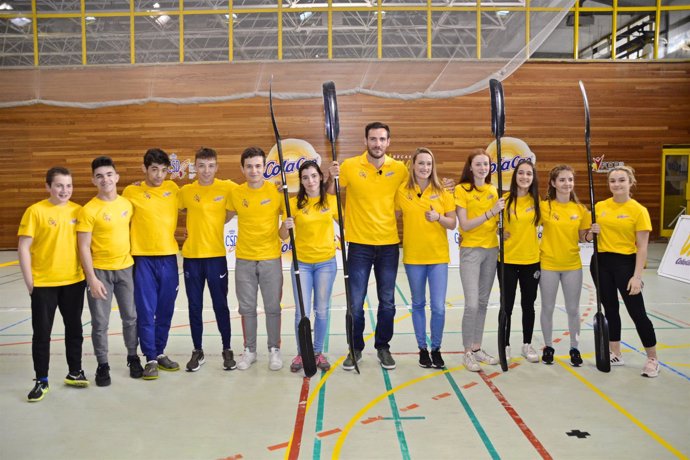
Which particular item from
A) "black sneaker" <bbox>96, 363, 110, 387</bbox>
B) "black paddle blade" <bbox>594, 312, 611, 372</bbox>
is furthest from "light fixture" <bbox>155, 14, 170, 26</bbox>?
"black paddle blade" <bbox>594, 312, 611, 372</bbox>

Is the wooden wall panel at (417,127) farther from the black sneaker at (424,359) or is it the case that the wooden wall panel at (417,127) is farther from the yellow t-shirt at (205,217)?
the black sneaker at (424,359)

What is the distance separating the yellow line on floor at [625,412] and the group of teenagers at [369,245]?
17 cm

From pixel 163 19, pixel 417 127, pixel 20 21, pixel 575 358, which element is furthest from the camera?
pixel 417 127

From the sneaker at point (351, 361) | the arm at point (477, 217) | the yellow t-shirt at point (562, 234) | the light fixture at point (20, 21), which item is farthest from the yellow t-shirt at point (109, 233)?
the light fixture at point (20, 21)

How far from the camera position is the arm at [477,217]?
387 cm

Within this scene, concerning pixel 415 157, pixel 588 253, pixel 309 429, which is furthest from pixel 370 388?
pixel 588 253

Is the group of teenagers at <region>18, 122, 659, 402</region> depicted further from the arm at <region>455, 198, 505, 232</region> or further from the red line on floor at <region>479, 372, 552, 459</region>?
the red line on floor at <region>479, 372, 552, 459</region>

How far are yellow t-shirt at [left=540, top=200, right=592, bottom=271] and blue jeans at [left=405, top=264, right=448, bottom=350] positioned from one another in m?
0.79

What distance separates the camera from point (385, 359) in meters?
4.19

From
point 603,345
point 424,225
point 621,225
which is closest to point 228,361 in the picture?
point 424,225

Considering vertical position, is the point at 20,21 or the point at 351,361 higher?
the point at 20,21

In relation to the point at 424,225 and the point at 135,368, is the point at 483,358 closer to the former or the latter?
the point at 424,225

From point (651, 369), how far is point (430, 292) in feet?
5.37

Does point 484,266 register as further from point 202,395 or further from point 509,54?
point 509,54
